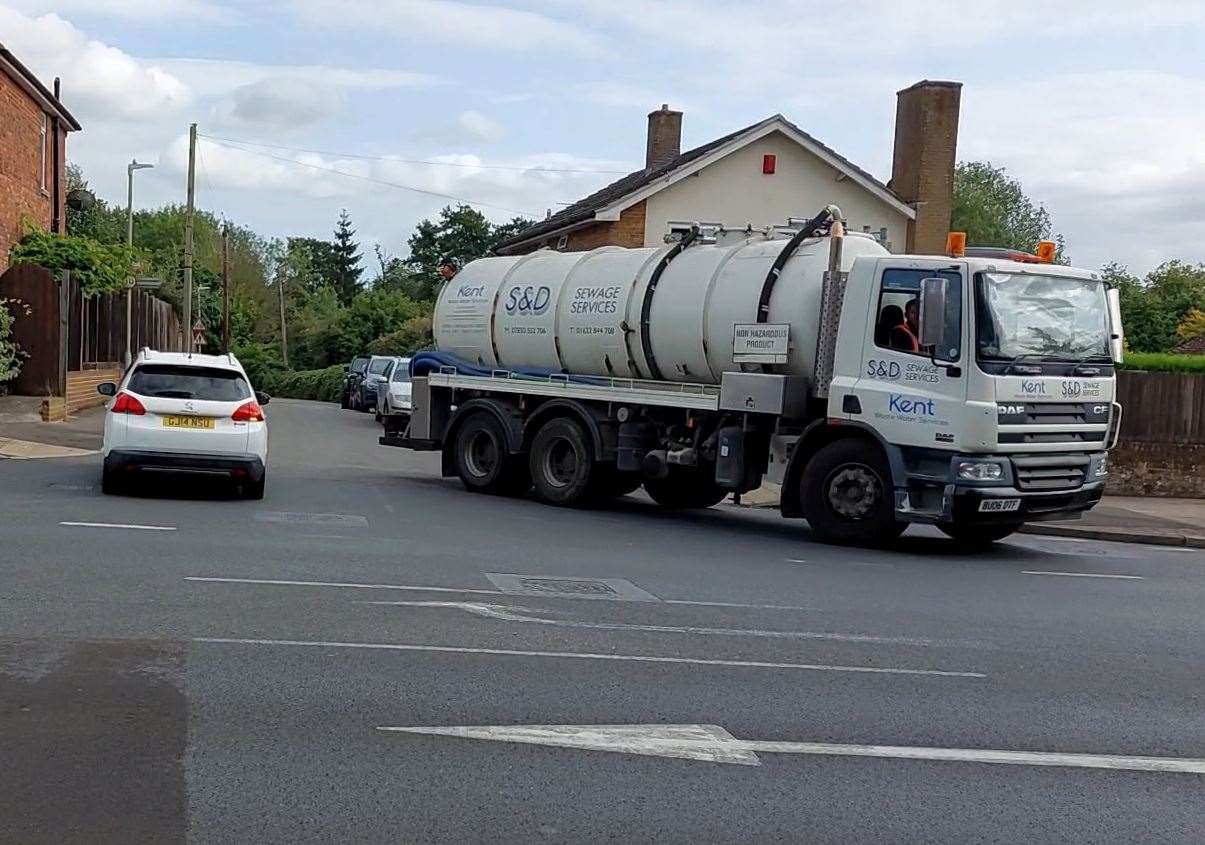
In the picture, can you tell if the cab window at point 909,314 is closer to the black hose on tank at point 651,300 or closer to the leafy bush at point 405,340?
the black hose on tank at point 651,300

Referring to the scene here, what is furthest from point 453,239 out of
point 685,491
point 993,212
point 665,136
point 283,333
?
point 685,491

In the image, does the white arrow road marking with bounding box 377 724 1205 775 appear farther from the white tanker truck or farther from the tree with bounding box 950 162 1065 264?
the tree with bounding box 950 162 1065 264

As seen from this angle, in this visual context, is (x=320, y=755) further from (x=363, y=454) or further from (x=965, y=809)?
(x=363, y=454)

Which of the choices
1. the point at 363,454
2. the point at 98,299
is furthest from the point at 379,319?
the point at 363,454

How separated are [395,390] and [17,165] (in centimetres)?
Answer: 976

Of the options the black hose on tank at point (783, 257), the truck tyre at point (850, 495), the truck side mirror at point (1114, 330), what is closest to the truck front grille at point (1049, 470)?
the truck side mirror at point (1114, 330)

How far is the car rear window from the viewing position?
49.1ft

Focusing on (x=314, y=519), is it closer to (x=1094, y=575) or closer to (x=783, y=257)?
(x=783, y=257)

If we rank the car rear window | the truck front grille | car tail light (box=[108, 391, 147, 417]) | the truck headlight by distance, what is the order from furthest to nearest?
the car rear window → car tail light (box=[108, 391, 147, 417]) → the truck front grille → the truck headlight

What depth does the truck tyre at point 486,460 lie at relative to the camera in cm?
1808

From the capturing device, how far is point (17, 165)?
3075cm

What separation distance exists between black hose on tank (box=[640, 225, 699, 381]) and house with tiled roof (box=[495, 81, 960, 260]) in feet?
45.7

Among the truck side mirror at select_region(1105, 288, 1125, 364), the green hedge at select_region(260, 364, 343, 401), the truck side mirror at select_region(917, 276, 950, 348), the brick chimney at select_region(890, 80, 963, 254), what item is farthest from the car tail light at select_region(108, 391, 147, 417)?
the green hedge at select_region(260, 364, 343, 401)

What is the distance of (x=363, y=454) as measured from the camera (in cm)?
2484
